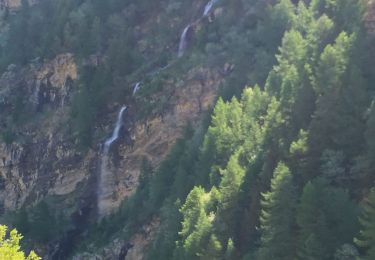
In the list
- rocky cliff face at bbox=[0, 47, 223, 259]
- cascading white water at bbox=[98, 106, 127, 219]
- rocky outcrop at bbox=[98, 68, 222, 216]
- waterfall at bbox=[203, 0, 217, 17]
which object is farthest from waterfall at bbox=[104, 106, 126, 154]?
waterfall at bbox=[203, 0, 217, 17]

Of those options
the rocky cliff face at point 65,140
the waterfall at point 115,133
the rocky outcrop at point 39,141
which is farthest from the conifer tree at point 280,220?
the rocky outcrop at point 39,141

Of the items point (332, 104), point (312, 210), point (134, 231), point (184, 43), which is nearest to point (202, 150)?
point (134, 231)

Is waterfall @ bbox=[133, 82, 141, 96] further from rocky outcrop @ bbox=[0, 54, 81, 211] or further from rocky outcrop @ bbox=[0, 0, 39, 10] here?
rocky outcrop @ bbox=[0, 0, 39, 10]

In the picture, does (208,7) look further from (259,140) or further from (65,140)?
(259,140)

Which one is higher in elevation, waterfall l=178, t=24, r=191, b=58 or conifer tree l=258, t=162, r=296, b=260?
waterfall l=178, t=24, r=191, b=58

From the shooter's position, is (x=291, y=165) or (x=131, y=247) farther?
(x=131, y=247)

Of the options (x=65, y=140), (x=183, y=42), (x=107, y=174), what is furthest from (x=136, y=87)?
(x=65, y=140)

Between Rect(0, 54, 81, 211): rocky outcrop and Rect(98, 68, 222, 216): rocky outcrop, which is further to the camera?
Rect(0, 54, 81, 211): rocky outcrop

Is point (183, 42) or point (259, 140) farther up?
point (183, 42)

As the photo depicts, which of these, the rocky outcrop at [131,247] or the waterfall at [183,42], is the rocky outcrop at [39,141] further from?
the rocky outcrop at [131,247]
